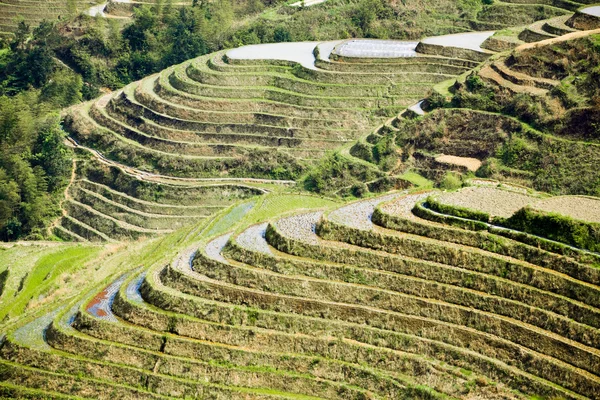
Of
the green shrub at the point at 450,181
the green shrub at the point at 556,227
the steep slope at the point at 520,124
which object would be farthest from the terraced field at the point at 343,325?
the steep slope at the point at 520,124

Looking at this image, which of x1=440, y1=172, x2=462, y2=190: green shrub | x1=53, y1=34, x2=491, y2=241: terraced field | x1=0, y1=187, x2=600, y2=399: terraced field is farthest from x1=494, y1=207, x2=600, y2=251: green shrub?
x1=53, y1=34, x2=491, y2=241: terraced field

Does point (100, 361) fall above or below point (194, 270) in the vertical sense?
below

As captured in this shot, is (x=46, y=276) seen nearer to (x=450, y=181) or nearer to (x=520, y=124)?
(x=450, y=181)

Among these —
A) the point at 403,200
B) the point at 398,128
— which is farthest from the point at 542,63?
the point at 403,200

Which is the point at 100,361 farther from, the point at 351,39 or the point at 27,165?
the point at 351,39

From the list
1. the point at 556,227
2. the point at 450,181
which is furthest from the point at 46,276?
the point at 556,227

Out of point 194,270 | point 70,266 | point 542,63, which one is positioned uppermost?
point 542,63

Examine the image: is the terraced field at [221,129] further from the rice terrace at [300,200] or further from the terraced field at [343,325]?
the terraced field at [343,325]
